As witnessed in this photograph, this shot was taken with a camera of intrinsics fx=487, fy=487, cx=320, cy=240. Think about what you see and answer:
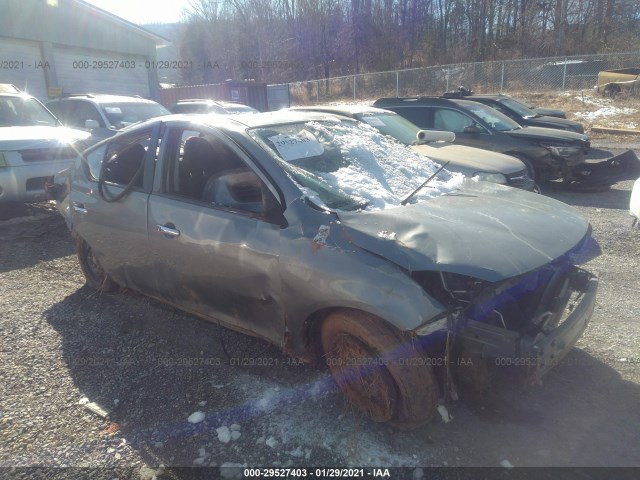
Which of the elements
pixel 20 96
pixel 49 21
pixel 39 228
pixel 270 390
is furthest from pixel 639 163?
pixel 49 21

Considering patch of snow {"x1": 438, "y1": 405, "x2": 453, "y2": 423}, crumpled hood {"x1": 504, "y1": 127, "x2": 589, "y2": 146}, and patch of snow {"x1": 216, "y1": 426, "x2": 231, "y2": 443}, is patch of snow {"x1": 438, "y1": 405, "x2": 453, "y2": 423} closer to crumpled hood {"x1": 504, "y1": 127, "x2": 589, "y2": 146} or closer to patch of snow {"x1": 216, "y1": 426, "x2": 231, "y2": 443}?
patch of snow {"x1": 216, "y1": 426, "x2": 231, "y2": 443}

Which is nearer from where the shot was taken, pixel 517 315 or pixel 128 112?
pixel 517 315

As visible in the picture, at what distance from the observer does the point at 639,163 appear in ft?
26.4

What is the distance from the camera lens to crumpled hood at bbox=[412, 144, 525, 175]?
21.2 ft

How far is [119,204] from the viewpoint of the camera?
3773 mm

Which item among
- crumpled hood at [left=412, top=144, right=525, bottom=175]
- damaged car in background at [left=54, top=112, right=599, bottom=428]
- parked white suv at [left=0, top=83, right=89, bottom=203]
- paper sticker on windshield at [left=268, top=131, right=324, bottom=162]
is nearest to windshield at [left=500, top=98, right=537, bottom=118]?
crumpled hood at [left=412, top=144, right=525, bottom=175]

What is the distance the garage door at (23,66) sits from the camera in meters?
14.9

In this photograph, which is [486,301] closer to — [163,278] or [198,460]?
[198,460]

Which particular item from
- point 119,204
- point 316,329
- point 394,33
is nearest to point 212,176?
point 119,204

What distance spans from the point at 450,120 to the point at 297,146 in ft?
21.0

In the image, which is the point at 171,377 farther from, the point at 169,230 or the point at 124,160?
the point at 124,160

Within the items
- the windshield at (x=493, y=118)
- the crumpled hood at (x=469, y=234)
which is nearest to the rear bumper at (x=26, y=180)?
the crumpled hood at (x=469, y=234)

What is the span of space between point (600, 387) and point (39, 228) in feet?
22.1

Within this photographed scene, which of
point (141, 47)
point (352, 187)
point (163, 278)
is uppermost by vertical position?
point (141, 47)
